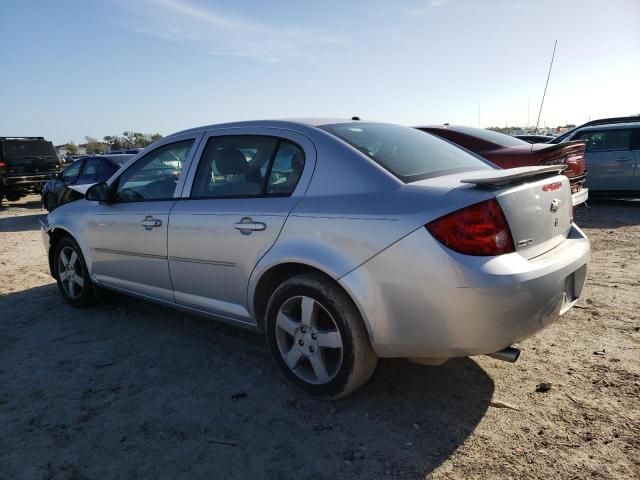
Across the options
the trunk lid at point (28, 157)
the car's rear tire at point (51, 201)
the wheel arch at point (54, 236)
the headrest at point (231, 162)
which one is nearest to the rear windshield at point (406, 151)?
the headrest at point (231, 162)

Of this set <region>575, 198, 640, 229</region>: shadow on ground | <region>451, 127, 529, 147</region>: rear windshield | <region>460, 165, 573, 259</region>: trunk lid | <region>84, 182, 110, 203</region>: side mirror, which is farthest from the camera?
<region>575, 198, 640, 229</region>: shadow on ground

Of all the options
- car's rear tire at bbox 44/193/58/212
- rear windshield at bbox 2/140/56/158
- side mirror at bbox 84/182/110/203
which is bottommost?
car's rear tire at bbox 44/193/58/212

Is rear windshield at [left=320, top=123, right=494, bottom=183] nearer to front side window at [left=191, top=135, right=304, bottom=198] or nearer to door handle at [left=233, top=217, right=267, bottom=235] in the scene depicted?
front side window at [left=191, top=135, right=304, bottom=198]

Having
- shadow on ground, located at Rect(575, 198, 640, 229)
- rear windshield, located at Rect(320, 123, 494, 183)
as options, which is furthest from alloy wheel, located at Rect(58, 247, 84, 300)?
shadow on ground, located at Rect(575, 198, 640, 229)

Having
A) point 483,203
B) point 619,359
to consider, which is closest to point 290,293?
point 483,203

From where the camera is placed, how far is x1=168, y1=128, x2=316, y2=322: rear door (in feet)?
9.52

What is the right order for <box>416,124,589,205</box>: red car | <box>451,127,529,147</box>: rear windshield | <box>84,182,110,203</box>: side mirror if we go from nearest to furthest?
<box>84,182,110,203</box>: side mirror < <box>416,124,589,205</box>: red car < <box>451,127,529,147</box>: rear windshield

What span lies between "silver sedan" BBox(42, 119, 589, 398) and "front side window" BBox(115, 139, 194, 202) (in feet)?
0.06

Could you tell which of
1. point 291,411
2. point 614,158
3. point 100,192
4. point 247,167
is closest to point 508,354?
point 291,411

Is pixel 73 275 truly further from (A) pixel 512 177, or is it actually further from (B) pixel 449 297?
(A) pixel 512 177

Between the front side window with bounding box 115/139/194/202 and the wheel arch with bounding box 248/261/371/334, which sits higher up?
the front side window with bounding box 115/139/194/202

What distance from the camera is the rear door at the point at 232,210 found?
9.52ft

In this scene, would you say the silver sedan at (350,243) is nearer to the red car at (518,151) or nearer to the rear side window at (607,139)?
the red car at (518,151)

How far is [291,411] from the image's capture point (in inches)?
108
